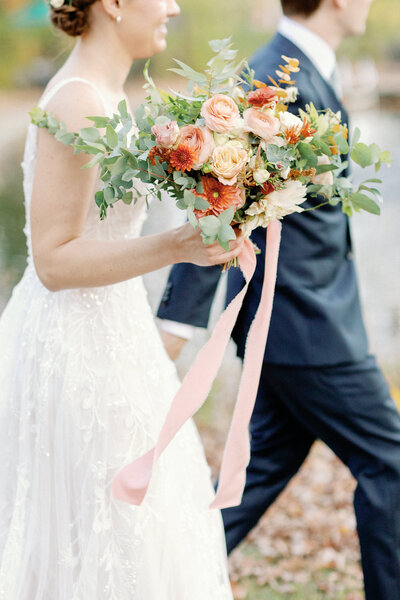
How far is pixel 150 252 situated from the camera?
1.73m

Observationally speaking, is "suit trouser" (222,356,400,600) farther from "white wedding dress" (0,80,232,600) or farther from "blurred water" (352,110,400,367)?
"blurred water" (352,110,400,367)

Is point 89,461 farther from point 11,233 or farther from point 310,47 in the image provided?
point 11,233

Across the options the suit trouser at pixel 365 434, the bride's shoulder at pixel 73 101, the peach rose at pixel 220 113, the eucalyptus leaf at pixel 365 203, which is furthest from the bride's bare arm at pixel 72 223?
the suit trouser at pixel 365 434

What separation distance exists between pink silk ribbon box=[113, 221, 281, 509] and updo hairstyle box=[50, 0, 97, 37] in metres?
0.69

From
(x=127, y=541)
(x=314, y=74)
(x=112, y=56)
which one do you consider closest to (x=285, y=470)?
(x=127, y=541)

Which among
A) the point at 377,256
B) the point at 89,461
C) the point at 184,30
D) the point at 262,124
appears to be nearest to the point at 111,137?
the point at 262,124

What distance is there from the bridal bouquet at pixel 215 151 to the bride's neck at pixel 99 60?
0.31 meters

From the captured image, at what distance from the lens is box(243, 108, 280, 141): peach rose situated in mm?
1523

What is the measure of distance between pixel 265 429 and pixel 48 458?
906mm

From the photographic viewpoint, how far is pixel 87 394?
1.88 m

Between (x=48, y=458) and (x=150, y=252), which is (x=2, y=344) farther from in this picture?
(x=150, y=252)

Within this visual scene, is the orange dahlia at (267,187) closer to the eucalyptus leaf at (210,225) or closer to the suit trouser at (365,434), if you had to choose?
the eucalyptus leaf at (210,225)

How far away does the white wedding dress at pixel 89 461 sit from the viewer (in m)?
1.84

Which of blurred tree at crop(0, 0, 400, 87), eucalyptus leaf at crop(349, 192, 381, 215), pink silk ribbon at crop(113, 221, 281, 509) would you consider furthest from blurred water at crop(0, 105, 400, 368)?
eucalyptus leaf at crop(349, 192, 381, 215)
